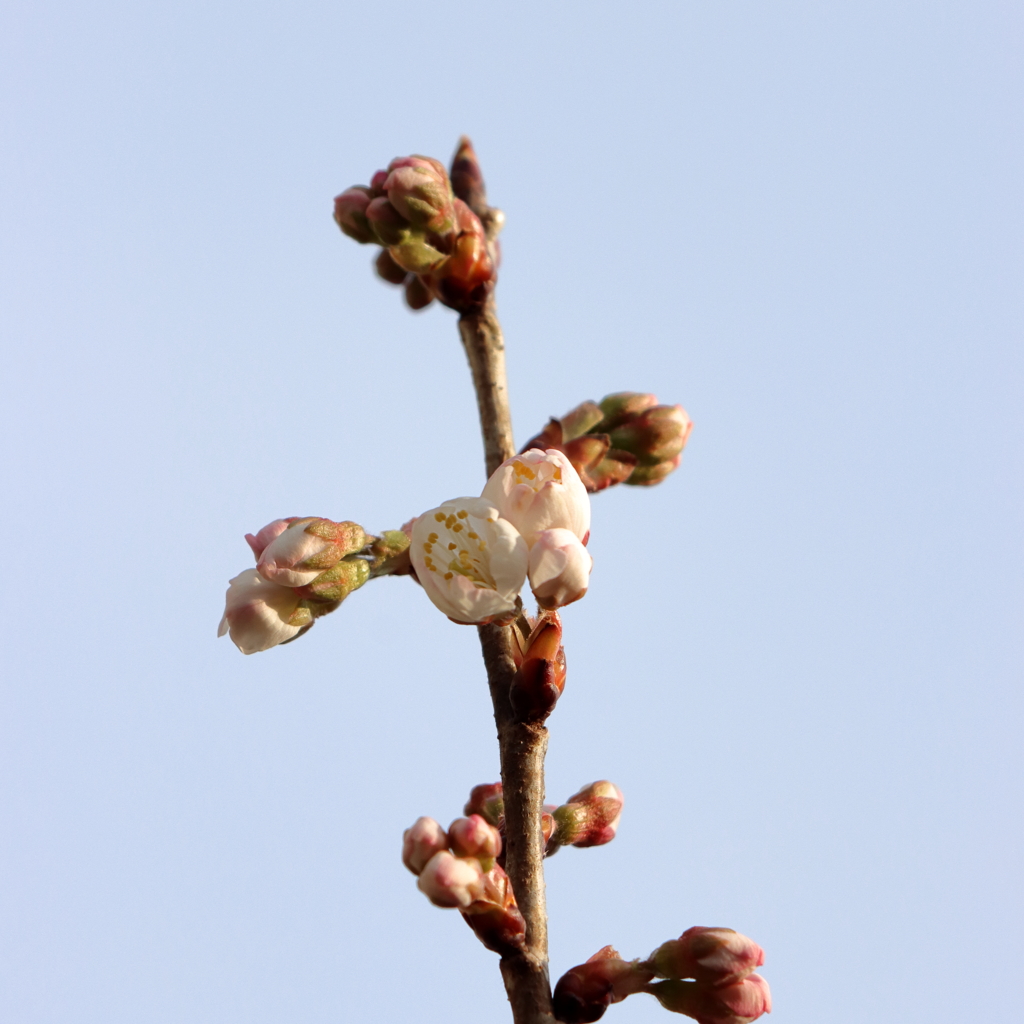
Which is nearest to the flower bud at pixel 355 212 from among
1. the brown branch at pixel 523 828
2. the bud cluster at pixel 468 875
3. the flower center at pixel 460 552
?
the flower center at pixel 460 552

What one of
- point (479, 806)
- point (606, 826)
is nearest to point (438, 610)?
point (479, 806)

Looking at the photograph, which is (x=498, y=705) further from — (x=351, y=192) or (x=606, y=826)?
(x=351, y=192)

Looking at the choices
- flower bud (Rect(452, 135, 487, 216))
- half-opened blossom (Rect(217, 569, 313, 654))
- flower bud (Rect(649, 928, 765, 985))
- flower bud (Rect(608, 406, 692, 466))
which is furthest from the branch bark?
flower bud (Rect(452, 135, 487, 216))

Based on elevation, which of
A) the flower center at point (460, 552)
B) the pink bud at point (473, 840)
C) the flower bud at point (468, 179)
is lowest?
the pink bud at point (473, 840)

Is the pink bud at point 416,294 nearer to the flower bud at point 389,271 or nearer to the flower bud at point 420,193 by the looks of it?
the flower bud at point 389,271

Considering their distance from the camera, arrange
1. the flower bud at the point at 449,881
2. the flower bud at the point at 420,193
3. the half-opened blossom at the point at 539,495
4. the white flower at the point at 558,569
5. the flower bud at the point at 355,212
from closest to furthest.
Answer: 1. the flower bud at the point at 449,881
2. the white flower at the point at 558,569
3. the half-opened blossom at the point at 539,495
4. the flower bud at the point at 420,193
5. the flower bud at the point at 355,212

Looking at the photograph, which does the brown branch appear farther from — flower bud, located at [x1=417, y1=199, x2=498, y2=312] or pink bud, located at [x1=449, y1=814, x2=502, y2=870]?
flower bud, located at [x1=417, y1=199, x2=498, y2=312]

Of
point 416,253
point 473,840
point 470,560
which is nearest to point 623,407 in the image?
point 416,253
